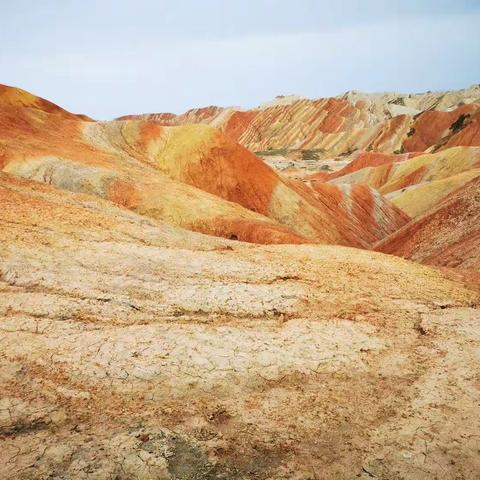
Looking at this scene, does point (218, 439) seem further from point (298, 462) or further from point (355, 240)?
point (355, 240)

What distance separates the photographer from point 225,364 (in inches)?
380

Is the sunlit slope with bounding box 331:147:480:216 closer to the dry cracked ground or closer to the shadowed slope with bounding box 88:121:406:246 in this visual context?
the shadowed slope with bounding box 88:121:406:246

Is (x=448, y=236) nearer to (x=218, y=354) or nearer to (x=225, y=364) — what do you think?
(x=218, y=354)

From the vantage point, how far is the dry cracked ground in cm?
744

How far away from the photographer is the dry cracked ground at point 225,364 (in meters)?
7.44

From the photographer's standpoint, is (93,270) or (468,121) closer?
(93,270)

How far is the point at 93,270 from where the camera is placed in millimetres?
12734

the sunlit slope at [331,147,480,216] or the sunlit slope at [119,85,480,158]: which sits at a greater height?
the sunlit slope at [119,85,480,158]

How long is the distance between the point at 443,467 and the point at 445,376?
8.34 ft

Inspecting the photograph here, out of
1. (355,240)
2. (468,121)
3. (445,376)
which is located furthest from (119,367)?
(468,121)

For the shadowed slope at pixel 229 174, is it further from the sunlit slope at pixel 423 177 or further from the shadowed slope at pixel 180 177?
the sunlit slope at pixel 423 177

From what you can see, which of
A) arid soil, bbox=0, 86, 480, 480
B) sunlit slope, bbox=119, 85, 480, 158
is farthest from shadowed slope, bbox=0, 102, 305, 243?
sunlit slope, bbox=119, 85, 480, 158

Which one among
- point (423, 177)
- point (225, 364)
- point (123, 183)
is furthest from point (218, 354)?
point (423, 177)

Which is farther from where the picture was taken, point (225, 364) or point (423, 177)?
point (423, 177)
